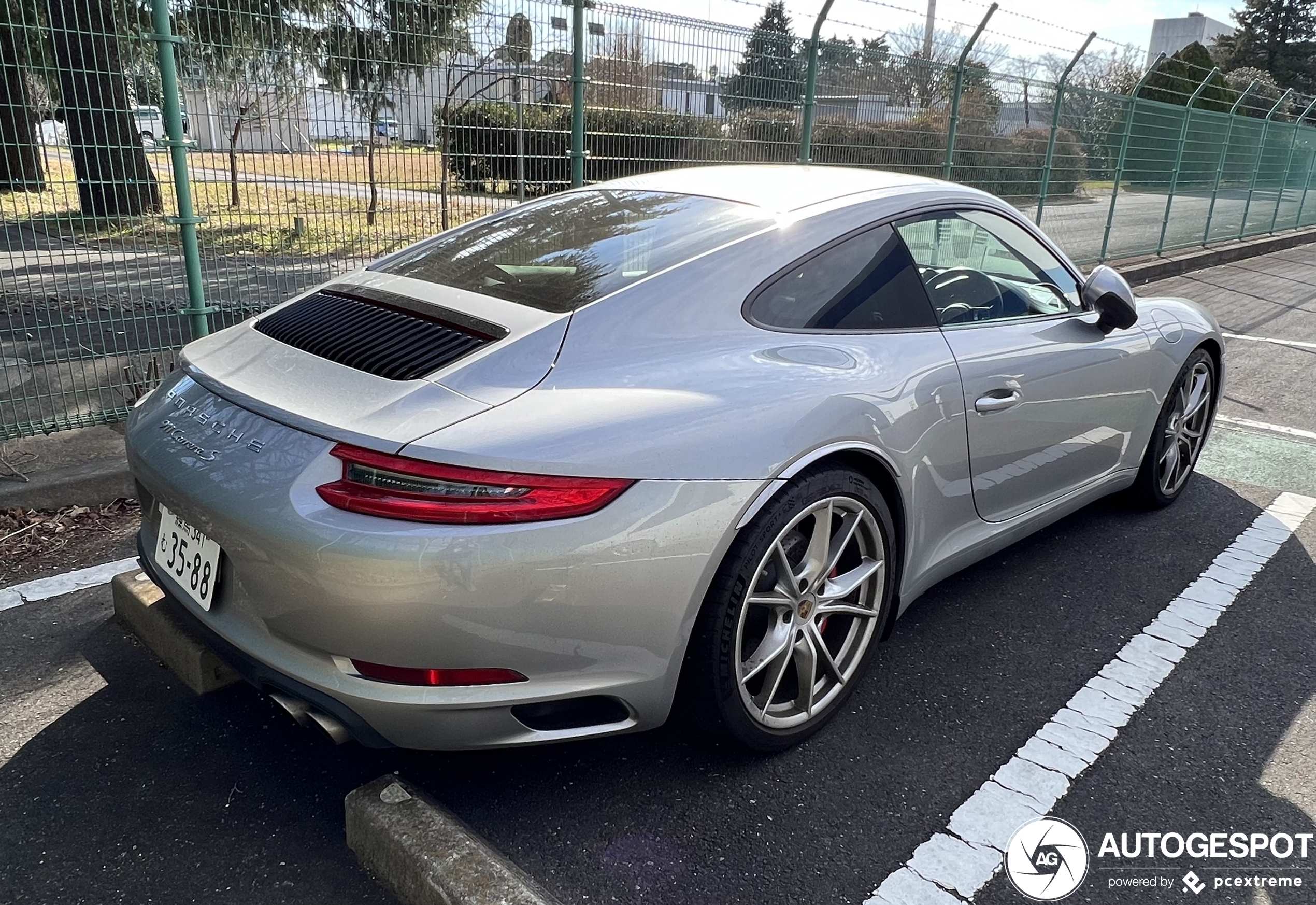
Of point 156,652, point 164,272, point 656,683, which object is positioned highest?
point 164,272

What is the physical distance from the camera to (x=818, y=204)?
8.68ft

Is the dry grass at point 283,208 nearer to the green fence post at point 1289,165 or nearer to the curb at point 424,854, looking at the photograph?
the curb at point 424,854

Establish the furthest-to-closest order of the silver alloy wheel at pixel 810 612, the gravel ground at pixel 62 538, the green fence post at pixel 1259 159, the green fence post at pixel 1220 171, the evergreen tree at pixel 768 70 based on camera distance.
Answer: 1. the green fence post at pixel 1259 159
2. the green fence post at pixel 1220 171
3. the evergreen tree at pixel 768 70
4. the gravel ground at pixel 62 538
5. the silver alloy wheel at pixel 810 612

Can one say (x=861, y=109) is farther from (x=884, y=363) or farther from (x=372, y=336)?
(x=372, y=336)

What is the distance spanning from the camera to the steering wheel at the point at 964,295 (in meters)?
2.84

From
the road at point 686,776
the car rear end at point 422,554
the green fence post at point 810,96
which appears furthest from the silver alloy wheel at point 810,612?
the green fence post at point 810,96

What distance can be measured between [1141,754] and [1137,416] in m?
1.62

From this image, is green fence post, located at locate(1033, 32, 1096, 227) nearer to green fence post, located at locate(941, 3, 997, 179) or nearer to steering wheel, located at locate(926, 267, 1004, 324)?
green fence post, located at locate(941, 3, 997, 179)

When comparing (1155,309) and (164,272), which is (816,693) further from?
(164,272)

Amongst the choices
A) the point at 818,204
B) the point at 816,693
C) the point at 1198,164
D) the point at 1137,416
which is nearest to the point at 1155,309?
the point at 1137,416

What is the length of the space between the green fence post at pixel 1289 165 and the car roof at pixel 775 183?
18.0 metres

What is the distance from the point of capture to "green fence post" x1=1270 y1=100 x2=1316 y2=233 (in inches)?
666

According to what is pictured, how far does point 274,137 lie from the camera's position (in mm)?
4523

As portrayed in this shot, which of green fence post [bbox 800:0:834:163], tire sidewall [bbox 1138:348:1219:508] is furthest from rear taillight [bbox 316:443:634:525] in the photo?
green fence post [bbox 800:0:834:163]
